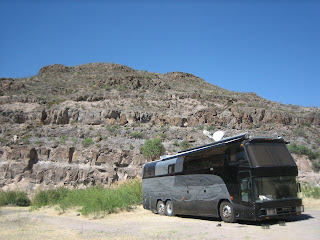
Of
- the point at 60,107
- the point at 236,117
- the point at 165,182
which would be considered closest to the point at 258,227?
the point at 165,182

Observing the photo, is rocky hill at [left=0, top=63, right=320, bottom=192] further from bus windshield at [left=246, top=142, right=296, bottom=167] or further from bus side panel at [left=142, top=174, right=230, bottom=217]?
bus windshield at [left=246, top=142, right=296, bottom=167]

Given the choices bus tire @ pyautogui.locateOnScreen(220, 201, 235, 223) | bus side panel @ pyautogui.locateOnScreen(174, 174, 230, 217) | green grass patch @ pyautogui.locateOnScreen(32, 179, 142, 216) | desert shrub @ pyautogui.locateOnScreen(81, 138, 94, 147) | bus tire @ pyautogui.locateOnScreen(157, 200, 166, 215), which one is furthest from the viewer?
desert shrub @ pyautogui.locateOnScreen(81, 138, 94, 147)

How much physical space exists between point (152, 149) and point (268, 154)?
23.3 metres

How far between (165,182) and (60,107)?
35.0 metres

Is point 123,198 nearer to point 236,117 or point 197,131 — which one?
point 197,131

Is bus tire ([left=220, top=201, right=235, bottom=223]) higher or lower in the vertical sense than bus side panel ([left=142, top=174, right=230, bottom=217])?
lower

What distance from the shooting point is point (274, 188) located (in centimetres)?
1187

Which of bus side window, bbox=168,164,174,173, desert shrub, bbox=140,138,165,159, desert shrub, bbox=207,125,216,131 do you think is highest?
desert shrub, bbox=207,125,216,131

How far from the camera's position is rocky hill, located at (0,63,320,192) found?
34500mm

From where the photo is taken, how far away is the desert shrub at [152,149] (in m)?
34.5

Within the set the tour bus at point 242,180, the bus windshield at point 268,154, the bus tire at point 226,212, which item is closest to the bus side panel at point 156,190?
the tour bus at point 242,180

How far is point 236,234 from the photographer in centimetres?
1010

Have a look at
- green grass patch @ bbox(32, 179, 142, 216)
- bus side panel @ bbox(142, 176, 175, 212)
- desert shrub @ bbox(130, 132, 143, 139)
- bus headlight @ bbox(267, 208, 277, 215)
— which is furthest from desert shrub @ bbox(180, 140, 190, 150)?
bus headlight @ bbox(267, 208, 277, 215)

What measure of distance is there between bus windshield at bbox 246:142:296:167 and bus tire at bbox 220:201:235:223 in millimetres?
2407
